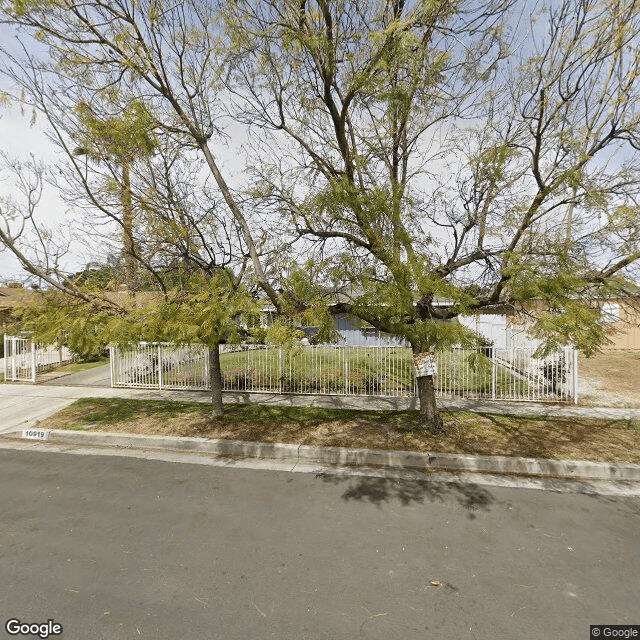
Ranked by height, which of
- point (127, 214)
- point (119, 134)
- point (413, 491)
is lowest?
point (413, 491)

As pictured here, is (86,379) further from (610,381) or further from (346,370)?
(610,381)

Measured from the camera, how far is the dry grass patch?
589 centimetres

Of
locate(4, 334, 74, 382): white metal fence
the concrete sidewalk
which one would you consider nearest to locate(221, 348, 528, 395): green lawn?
the concrete sidewalk

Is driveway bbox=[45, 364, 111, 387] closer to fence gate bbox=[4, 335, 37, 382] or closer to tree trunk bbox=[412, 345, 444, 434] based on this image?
fence gate bbox=[4, 335, 37, 382]

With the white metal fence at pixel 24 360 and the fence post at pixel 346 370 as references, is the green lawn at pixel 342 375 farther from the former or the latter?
the white metal fence at pixel 24 360

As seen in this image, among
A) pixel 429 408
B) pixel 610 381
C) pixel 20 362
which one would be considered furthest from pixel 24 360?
pixel 610 381

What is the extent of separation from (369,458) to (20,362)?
12196 millimetres

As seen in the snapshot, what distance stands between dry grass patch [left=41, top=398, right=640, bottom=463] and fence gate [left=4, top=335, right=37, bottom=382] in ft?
13.1

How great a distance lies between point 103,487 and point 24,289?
4146mm

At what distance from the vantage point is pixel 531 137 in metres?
6.14

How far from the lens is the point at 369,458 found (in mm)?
5703

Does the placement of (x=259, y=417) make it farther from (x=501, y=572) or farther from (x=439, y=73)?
(x=439, y=73)

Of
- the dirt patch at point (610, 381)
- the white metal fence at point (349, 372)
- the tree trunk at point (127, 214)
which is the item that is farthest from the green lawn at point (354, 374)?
the tree trunk at point (127, 214)

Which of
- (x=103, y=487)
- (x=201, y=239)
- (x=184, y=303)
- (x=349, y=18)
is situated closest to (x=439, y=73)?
(x=349, y=18)
